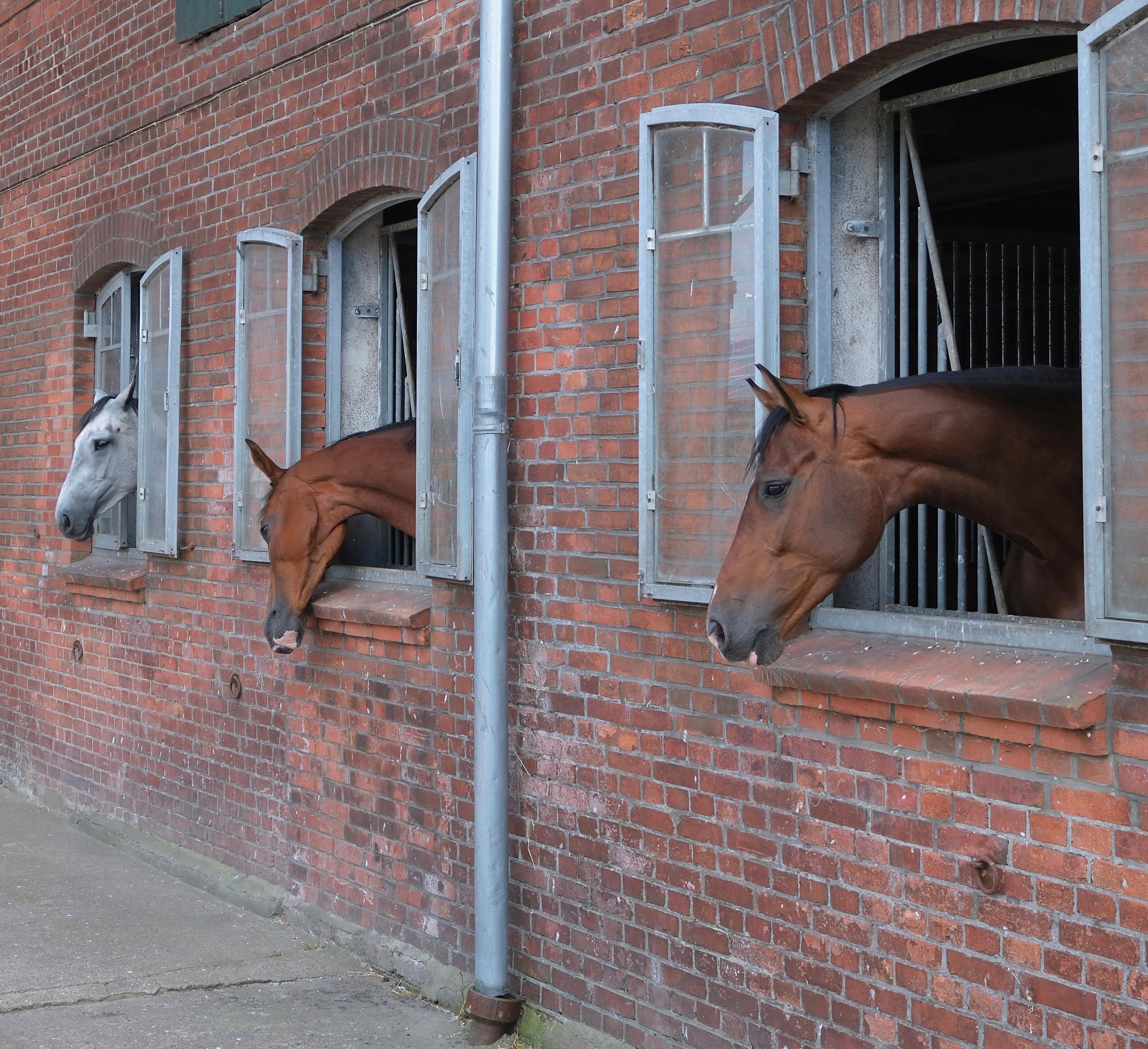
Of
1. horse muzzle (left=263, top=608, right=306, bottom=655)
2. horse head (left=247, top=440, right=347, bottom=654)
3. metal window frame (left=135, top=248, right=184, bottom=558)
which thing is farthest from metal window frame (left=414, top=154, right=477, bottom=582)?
metal window frame (left=135, top=248, right=184, bottom=558)

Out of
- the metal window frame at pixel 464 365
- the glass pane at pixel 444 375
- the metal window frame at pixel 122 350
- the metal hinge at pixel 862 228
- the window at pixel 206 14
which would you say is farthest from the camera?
the metal window frame at pixel 122 350

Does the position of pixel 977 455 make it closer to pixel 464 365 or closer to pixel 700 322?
pixel 700 322

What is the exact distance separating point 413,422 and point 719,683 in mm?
2262

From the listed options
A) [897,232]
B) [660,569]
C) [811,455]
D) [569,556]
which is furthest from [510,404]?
[811,455]

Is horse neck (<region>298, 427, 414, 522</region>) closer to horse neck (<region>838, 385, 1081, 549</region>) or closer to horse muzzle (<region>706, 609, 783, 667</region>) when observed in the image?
horse muzzle (<region>706, 609, 783, 667</region>)

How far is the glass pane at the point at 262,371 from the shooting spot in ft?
23.0

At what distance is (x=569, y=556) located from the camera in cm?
527

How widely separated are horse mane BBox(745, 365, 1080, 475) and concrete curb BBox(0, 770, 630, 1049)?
2.21 meters

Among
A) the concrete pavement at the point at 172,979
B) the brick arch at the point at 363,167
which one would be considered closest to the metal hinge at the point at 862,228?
the brick arch at the point at 363,167

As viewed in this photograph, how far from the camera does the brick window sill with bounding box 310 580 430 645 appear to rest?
605 cm

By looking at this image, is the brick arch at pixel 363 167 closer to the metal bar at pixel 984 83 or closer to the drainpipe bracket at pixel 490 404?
the drainpipe bracket at pixel 490 404

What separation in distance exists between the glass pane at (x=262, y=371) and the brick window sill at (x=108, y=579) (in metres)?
1.43

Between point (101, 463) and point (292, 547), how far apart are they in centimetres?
259

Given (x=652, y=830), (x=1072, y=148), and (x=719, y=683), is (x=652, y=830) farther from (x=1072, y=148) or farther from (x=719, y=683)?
(x=1072, y=148)
